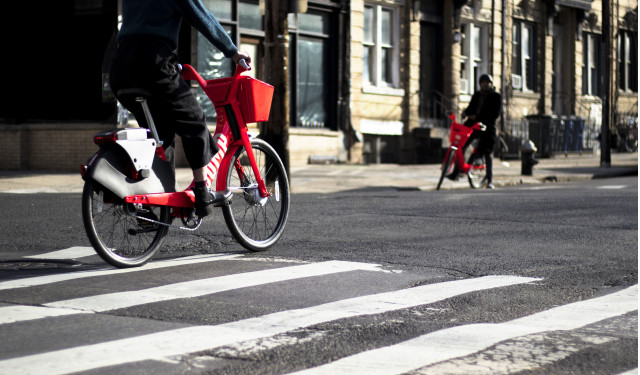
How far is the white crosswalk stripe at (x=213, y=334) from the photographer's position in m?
4.12

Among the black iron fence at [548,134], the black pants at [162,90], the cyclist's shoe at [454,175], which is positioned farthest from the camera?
the black iron fence at [548,134]

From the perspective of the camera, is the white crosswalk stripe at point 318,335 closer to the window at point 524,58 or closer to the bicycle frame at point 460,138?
the bicycle frame at point 460,138

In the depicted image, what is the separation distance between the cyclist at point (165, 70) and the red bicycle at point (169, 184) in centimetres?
9

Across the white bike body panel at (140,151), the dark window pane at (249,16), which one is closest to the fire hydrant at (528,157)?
the dark window pane at (249,16)

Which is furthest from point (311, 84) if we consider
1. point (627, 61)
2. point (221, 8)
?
point (627, 61)

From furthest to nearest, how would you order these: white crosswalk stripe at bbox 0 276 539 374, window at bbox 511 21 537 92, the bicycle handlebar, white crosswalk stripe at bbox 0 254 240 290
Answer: window at bbox 511 21 537 92 < the bicycle handlebar < white crosswalk stripe at bbox 0 254 240 290 < white crosswalk stripe at bbox 0 276 539 374

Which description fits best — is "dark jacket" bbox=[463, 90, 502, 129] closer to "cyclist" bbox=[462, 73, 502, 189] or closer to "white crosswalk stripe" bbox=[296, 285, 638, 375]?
"cyclist" bbox=[462, 73, 502, 189]

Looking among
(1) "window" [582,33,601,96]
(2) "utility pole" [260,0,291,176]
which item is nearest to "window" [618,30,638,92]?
(1) "window" [582,33,601,96]

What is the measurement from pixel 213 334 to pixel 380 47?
70.7 feet

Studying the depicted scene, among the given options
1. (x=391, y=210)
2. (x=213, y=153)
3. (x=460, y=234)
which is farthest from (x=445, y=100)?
(x=213, y=153)

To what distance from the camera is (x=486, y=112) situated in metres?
17.2

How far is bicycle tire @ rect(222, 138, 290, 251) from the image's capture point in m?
7.39

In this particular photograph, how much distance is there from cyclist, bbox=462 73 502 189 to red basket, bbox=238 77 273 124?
10053mm

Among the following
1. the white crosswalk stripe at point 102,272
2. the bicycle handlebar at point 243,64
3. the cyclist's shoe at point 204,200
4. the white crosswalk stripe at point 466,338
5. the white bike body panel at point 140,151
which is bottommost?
the white crosswalk stripe at point 466,338
